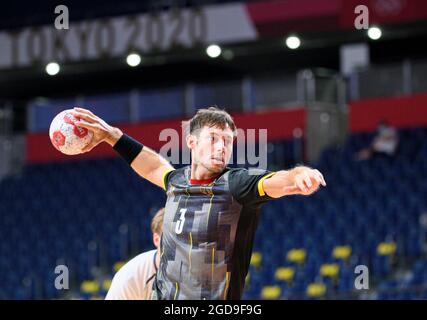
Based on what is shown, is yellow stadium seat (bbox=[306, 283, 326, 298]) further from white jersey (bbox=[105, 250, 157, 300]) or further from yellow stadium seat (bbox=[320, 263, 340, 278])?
white jersey (bbox=[105, 250, 157, 300])

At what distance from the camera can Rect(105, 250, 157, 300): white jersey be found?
6.28m

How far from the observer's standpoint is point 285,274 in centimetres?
1543

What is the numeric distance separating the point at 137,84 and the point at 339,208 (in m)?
10.3

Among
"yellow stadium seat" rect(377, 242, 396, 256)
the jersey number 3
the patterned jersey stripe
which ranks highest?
the patterned jersey stripe

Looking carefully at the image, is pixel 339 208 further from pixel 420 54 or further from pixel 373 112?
pixel 420 54

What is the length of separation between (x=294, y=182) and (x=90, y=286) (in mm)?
14230

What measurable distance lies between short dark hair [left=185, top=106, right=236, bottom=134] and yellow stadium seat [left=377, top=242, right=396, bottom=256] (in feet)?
36.2

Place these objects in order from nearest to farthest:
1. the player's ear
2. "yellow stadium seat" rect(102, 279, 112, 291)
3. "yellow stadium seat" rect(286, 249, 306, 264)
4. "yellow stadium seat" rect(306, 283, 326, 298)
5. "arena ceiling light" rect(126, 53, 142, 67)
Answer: the player's ear < "yellow stadium seat" rect(306, 283, 326, 298) < "yellow stadium seat" rect(286, 249, 306, 264) < "yellow stadium seat" rect(102, 279, 112, 291) < "arena ceiling light" rect(126, 53, 142, 67)

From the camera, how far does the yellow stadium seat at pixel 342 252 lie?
15258 mm

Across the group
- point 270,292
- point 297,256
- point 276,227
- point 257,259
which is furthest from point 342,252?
point 276,227

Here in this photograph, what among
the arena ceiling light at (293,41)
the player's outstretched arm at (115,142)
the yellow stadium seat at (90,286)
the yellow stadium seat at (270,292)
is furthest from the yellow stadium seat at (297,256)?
the player's outstretched arm at (115,142)

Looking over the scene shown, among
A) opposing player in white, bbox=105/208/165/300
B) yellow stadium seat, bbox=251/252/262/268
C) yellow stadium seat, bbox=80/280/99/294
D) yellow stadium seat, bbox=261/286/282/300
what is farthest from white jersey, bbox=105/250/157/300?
yellow stadium seat, bbox=80/280/99/294

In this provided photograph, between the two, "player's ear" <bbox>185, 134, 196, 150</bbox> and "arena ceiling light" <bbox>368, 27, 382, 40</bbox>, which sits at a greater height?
"arena ceiling light" <bbox>368, 27, 382, 40</bbox>
